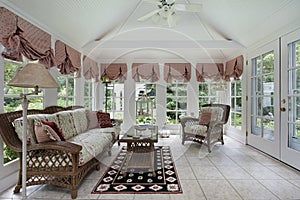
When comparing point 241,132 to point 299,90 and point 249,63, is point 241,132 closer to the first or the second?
point 249,63

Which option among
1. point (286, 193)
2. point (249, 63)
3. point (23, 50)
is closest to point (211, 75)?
point (249, 63)

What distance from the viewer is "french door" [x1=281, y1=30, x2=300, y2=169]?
3.14 metres

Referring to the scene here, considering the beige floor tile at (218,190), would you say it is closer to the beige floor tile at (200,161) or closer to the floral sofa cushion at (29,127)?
the beige floor tile at (200,161)

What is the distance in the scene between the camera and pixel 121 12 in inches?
167

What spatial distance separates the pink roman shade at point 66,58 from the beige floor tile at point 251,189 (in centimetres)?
344

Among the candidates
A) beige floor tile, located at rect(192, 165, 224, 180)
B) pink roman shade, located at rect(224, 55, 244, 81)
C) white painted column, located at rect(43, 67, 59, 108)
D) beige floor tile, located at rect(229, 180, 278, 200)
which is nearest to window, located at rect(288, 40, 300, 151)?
beige floor tile, located at rect(229, 180, 278, 200)

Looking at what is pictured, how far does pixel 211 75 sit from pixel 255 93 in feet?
6.20

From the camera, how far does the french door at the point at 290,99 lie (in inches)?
124

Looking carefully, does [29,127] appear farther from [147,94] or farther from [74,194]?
[147,94]

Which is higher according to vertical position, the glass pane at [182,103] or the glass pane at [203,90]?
the glass pane at [203,90]

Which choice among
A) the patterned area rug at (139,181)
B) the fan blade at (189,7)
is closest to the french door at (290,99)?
the fan blade at (189,7)

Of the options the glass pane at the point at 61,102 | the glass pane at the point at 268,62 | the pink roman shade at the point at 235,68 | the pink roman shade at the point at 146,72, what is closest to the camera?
the glass pane at the point at 268,62

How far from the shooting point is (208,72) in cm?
621

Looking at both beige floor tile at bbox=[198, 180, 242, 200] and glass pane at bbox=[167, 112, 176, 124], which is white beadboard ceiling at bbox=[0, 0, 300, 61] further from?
beige floor tile at bbox=[198, 180, 242, 200]
